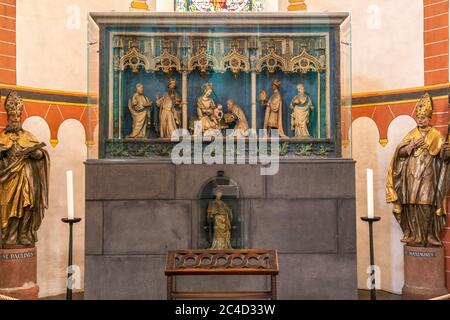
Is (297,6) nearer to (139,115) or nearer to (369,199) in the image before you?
(139,115)

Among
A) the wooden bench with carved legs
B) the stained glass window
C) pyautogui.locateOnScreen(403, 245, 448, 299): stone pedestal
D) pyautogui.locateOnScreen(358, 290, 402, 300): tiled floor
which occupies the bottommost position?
pyautogui.locateOnScreen(358, 290, 402, 300): tiled floor

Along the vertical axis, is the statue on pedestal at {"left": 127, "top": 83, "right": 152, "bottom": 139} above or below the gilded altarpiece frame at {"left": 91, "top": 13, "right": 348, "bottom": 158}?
below

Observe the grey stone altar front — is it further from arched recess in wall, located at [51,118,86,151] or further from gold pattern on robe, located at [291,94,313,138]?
arched recess in wall, located at [51,118,86,151]

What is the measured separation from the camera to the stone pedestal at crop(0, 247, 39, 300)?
6.67 metres

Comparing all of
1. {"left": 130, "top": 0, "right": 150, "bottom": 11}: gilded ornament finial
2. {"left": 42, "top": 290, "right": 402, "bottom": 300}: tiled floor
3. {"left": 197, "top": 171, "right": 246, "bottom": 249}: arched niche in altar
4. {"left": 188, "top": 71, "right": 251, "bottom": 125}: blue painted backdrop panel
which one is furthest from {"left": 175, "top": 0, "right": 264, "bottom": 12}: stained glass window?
{"left": 42, "top": 290, "right": 402, "bottom": 300}: tiled floor

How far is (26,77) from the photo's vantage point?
780cm

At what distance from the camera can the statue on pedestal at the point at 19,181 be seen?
6.78 m

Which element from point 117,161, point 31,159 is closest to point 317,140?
point 117,161

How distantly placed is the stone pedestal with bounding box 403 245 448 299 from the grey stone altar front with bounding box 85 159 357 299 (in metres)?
1.01

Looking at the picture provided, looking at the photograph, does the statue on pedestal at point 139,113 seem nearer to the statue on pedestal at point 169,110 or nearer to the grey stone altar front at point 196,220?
the statue on pedestal at point 169,110

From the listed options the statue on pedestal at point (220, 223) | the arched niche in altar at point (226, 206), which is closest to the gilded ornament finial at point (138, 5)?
the arched niche in altar at point (226, 206)

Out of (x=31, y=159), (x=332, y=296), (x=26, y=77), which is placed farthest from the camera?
(x=26, y=77)

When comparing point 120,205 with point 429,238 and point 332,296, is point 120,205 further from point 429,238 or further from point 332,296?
point 429,238

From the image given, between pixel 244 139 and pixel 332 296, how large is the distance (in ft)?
7.05
